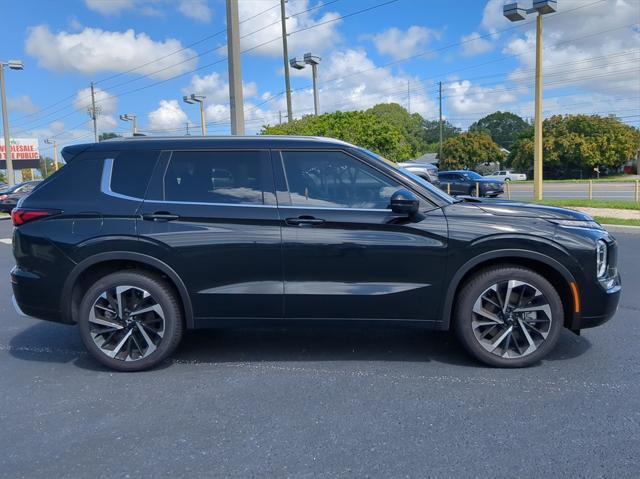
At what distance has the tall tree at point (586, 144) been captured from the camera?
6022 cm

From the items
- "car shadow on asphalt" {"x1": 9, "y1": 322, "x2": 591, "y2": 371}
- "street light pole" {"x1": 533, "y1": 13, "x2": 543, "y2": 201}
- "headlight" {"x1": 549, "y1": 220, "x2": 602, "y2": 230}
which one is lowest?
"car shadow on asphalt" {"x1": 9, "y1": 322, "x2": 591, "y2": 371}

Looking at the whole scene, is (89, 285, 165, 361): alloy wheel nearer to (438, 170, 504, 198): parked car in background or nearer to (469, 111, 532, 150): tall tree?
(438, 170, 504, 198): parked car in background

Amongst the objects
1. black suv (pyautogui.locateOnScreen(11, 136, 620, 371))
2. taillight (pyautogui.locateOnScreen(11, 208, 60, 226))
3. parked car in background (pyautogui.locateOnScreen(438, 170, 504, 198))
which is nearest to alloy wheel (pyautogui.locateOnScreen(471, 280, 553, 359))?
black suv (pyautogui.locateOnScreen(11, 136, 620, 371))

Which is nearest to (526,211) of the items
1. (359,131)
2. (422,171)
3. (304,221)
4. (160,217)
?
(304,221)

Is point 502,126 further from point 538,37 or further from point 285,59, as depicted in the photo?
point 538,37

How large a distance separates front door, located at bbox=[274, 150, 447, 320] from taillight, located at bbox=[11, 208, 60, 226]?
6.10ft

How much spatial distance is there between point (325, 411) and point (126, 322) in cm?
179

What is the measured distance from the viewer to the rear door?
4180 millimetres

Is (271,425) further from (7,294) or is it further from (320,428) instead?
(7,294)

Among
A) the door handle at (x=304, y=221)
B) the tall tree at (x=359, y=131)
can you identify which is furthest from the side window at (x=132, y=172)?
the tall tree at (x=359, y=131)

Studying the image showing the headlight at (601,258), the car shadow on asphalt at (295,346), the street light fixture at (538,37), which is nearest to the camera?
the headlight at (601,258)

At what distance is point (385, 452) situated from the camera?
308 cm

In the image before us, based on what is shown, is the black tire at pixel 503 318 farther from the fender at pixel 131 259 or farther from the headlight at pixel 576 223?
the fender at pixel 131 259

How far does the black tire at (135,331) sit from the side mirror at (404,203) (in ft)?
6.15
